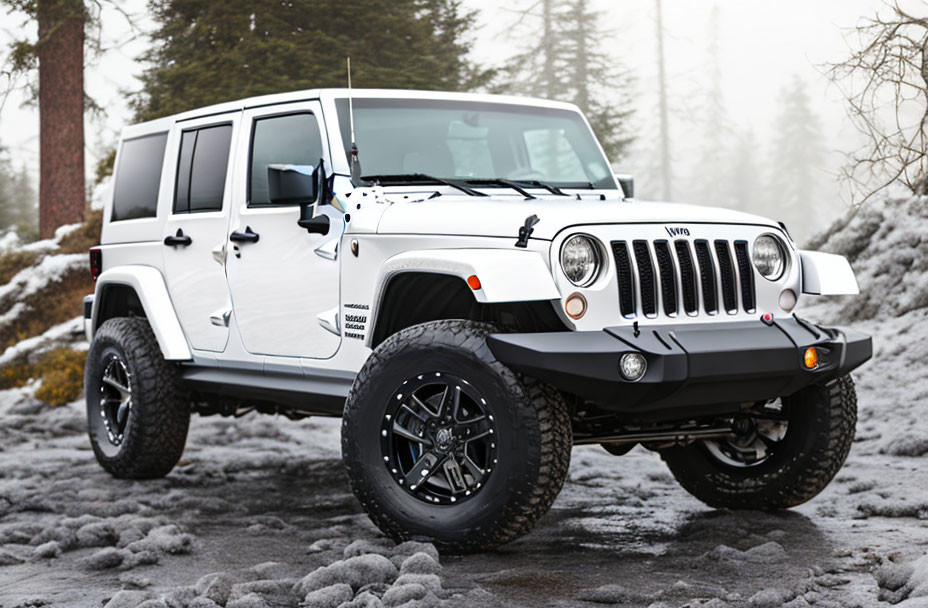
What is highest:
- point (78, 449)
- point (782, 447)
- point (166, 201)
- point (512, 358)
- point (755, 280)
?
point (166, 201)

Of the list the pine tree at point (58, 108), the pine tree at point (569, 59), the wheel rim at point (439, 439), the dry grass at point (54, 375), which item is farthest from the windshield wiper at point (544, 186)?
the pine tree at point (569, 59)

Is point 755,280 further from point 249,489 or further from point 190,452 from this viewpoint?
point 190,452

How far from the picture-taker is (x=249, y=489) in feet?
23.9

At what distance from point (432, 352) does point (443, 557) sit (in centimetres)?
90

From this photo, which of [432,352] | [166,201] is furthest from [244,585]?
[166,201]

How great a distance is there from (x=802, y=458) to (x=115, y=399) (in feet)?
15.0

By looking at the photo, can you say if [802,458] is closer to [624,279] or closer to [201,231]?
[624,279]

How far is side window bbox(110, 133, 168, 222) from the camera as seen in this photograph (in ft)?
24.8

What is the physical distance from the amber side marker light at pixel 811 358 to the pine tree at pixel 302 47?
9485 millimetres

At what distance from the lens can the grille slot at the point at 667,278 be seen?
4848 mm

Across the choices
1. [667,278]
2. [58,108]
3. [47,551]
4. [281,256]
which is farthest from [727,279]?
[58,108]

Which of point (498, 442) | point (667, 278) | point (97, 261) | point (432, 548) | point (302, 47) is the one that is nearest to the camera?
point (498, 442)

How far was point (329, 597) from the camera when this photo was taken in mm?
4223

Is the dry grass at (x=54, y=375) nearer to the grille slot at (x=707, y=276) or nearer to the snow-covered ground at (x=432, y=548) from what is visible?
the snow-covered ground at (x=432, y=548)
